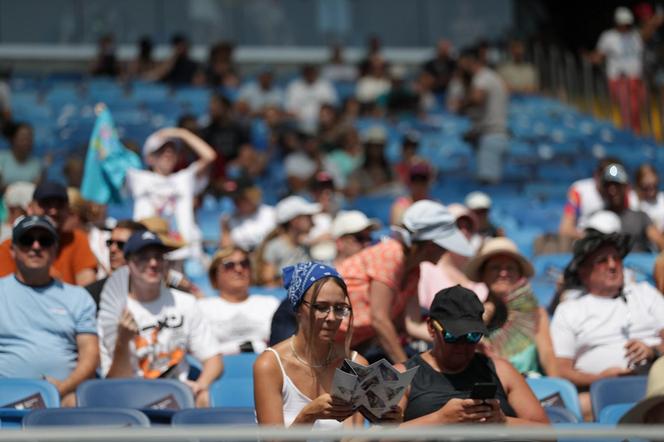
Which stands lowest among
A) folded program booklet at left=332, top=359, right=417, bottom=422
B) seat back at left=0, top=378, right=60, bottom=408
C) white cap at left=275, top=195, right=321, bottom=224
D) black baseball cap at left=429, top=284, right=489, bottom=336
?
seat back at left=0, top=378, right=60, bottom=408

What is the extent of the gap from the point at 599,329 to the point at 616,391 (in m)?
0.71

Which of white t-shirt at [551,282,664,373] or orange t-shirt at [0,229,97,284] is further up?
orange t-shirt at [0,229,97,284]

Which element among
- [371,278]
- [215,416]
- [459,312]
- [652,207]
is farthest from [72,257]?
[652,207]

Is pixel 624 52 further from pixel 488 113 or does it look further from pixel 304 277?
pixel 304 277

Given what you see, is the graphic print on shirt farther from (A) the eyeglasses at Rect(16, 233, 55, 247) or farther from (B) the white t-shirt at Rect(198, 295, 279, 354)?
(B) the white t-shirt at Rect(198, 295, 279, 354)

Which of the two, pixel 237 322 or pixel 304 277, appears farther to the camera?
pixel 237 322

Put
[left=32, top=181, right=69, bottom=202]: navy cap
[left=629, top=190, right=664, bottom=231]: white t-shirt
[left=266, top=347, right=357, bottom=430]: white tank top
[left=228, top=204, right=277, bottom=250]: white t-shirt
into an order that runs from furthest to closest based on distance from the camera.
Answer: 1. [left=228, top=204, right=277, bottom=250]: white t-shirt
2. [left=629, top=190, right=664, bottom=231]: white t-shirt
3. [left=32, top=181, right=69, bottom=202]: navy cap
4. [left=266, top=347, right=357, bottom=430]: white tank top

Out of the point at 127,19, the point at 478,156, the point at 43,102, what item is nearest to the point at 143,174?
the point at 478,156

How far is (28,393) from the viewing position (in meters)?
5.47

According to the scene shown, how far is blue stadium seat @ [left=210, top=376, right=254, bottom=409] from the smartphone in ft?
5.50

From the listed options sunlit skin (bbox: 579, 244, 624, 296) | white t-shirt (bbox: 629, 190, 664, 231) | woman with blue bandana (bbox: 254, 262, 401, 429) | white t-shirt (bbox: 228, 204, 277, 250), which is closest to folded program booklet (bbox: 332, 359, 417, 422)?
woman with blue bandana (bbox: 254, 262, 401, 429)

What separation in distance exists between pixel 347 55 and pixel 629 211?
9989 millimetres

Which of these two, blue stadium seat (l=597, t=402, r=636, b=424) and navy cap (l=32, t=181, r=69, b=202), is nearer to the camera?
blue stadium seat (l=597, t=402, r=636, b=424)

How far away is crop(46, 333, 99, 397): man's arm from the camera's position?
5840mm
